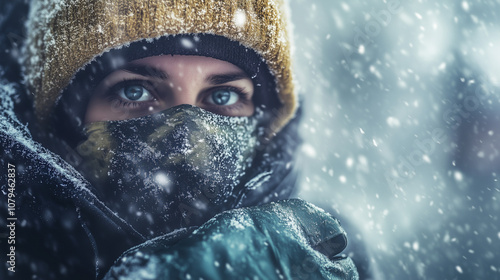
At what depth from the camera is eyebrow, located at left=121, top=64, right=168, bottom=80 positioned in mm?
1087

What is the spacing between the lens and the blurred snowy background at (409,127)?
183cm

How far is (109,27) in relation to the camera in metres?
1.02

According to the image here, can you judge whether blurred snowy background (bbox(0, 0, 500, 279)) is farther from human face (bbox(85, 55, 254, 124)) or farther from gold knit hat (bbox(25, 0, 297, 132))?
human face (bbox(85, 55, 254, 124))

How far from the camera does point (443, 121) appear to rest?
2.23 m

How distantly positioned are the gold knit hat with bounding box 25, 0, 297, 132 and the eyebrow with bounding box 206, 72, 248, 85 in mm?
126

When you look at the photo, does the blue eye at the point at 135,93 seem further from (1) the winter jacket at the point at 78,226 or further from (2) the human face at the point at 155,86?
(1) the winter jacket at the point at 78,226

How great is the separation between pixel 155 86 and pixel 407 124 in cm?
259

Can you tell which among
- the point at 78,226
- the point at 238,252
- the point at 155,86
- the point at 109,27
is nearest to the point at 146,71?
the point at 155,86

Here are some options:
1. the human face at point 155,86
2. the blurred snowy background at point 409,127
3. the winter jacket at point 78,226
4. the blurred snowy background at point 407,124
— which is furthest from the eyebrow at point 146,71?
the blurred snowy background at point 409,127

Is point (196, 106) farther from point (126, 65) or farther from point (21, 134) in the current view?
point (21, 134)

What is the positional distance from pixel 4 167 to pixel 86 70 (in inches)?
16.7

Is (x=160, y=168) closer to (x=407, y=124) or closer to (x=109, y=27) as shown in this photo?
(x=109, y=27)

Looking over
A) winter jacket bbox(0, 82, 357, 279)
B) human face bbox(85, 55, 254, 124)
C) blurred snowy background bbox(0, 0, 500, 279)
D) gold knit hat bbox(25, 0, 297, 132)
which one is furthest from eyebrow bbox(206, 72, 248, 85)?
blurred snowy background bbox(0, 0, 500, 279)

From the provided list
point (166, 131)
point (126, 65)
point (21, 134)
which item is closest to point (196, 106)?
point (166, 131)
